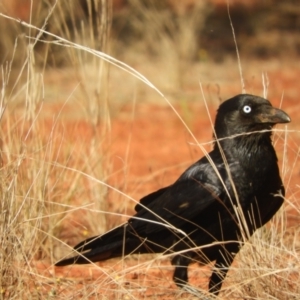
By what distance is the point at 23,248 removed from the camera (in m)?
4.04

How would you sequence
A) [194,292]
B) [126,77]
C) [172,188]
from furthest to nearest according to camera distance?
1. [126,77]
2. [172,188]
3. [194,292]

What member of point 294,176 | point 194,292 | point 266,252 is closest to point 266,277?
point 266,252

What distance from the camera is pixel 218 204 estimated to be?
4488 mm

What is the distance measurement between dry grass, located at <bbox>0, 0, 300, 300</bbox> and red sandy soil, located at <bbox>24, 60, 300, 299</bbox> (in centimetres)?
3

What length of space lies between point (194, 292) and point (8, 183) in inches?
43.2

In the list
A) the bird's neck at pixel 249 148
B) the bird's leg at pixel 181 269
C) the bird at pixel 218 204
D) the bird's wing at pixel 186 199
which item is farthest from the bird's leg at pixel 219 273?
the bird's neck at pixel 249 148

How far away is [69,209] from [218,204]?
1.25 m

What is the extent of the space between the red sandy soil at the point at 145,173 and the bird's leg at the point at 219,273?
0.54 ft

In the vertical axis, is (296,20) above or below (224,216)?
above

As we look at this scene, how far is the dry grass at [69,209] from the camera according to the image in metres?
3.93

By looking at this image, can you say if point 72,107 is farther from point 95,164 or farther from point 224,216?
point 224,216

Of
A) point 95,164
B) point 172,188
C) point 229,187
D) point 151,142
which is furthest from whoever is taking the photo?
point 151,142

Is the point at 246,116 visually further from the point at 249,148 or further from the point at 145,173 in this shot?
the point at 145,173

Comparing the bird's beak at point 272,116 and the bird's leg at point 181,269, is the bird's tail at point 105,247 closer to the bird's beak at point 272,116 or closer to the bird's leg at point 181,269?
the bird's leg at point 181,269
